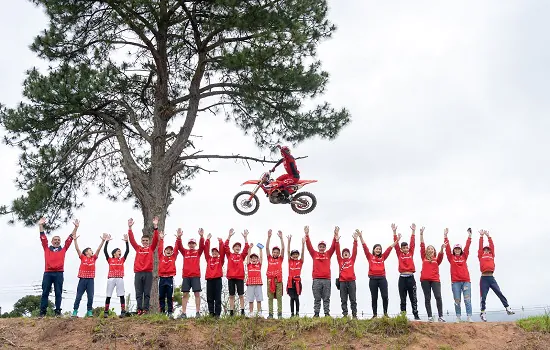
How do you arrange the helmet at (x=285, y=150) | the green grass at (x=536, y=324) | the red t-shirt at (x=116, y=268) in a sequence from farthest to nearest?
the helmet at (x=285, y=150), the red t-shirt at (x=116, y=268), the green grass at (x=536, y=324)

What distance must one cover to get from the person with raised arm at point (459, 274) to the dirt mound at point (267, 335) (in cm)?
73

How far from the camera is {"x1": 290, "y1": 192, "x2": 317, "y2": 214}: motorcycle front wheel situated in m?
15.3

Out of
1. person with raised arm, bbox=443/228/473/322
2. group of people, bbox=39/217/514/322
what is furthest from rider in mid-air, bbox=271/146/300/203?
person with raised arm, bbox=443/228/473/322

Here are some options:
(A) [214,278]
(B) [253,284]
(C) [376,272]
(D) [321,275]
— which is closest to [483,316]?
(C) [376,272]

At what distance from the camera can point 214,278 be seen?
12656 millimetres

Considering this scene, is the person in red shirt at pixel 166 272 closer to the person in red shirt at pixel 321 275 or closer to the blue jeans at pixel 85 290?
the blue jeans at pixel 85 290

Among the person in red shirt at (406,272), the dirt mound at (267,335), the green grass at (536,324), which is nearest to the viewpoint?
the dirt mound at (267,335)

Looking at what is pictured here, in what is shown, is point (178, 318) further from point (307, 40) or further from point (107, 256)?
point (307, 40)

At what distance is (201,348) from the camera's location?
11422 millimetres

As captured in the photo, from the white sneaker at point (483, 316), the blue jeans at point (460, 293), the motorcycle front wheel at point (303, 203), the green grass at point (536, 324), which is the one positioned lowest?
the green grass at point (536, 324)

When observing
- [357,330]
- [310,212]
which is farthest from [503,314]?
[310,212]

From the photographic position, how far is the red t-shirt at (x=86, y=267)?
1262 centimetres

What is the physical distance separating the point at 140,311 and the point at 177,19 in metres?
8.02

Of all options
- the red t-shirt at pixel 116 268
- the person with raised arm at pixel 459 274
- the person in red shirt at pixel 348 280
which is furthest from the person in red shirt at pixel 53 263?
the person with raised arm at pixel 459 274
